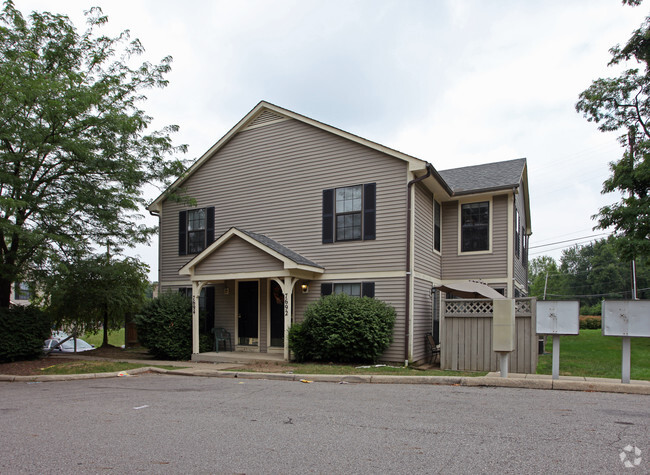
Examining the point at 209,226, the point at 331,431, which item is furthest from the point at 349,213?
the point at 331,431

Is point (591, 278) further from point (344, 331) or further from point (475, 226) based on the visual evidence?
point (344, 331)

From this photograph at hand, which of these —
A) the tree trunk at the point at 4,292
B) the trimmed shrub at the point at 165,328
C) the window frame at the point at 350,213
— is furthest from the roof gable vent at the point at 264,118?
the tree trunk at the point at 4,292

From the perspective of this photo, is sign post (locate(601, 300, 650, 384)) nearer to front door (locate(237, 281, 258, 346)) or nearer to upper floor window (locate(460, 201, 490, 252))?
upper floor window (locate(460, 201, 490, 252))

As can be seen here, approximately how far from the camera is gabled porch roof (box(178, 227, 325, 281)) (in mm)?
13266

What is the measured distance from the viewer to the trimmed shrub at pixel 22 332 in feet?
43.0

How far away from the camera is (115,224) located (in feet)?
47.6

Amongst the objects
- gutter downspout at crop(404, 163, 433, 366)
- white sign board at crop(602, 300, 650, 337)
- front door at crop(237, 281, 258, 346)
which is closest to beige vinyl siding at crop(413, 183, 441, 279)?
gutter downspout at crop(404, 163, 433, 366)

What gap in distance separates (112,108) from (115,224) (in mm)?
3320

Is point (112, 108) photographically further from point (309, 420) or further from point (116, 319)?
point (309, 420)

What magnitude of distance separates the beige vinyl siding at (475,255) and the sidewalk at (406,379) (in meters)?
5.43

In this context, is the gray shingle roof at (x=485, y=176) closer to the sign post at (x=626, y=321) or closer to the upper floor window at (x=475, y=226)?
the upper floor window at (x=475, y=226)

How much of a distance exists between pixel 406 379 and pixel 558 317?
2987 millimetres

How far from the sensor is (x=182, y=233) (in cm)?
1733

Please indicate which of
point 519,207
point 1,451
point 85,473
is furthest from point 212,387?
point 519,207
